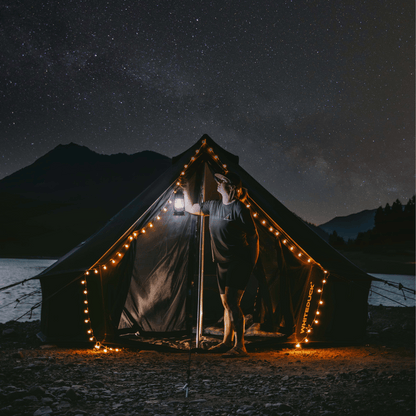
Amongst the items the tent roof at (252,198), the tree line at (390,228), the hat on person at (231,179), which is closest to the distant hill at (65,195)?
the tent roof at (252,198)

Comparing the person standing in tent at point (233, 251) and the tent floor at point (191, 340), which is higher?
the person standing in tent at point (233, 251)

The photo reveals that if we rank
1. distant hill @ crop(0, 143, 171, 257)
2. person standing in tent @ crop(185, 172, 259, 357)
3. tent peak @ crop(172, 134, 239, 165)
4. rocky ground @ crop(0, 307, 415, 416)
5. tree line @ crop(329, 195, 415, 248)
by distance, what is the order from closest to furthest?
rocky ground @ crop(0, 307, 415, 416), person standing in tent @ crop(185, 172, 259, 357), tent peak @ crop(172, 134, 239, 165), distant hill @ crop(0, 143, 171, 257), tree line @ crop(329, 195, 415, 248)

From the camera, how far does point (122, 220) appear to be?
16.7 feet

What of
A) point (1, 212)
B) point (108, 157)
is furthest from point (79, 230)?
point (108, 157)

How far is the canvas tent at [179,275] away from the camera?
478cm

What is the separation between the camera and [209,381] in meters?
3.42

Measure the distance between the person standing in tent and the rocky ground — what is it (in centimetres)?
41

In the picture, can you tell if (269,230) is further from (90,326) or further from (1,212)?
(1,212)

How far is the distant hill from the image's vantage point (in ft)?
229

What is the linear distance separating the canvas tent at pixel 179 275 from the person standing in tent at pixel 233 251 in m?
0.43

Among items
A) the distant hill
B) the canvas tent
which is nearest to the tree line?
the distant hill

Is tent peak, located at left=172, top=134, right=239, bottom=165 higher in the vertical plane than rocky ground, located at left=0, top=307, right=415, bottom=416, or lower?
higher

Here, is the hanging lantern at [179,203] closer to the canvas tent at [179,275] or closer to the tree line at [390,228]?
the canvas tent at [179,275]

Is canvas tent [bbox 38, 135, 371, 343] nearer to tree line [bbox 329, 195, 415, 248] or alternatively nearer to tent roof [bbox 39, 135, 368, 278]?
tent roof [bbox 39, 135, 368, 278]
